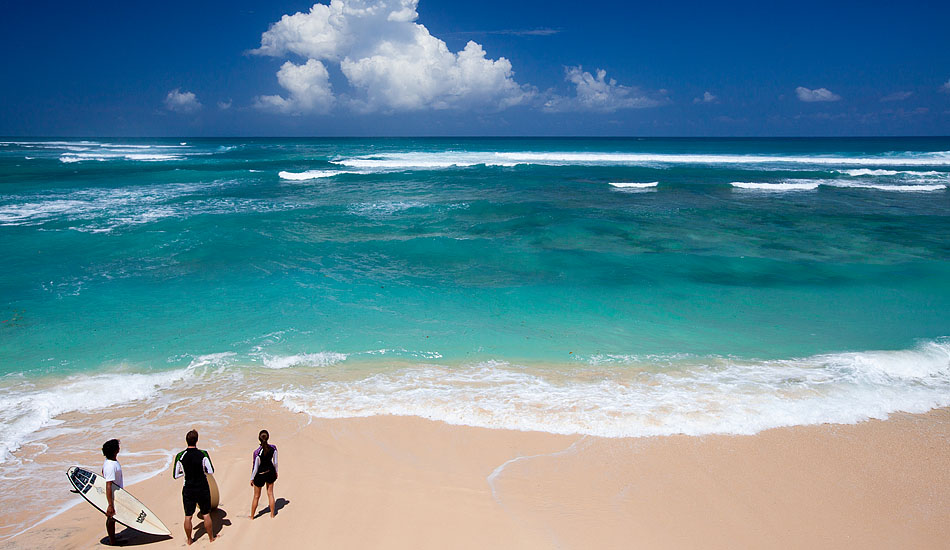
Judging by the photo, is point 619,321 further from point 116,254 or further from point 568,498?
point 116,254

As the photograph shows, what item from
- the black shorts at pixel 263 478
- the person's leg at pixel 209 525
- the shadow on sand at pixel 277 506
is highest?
the black shorts at pixel 263 478

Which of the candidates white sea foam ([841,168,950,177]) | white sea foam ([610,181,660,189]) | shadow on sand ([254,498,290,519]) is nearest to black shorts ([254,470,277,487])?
shadow on sand ([254,498,290,519])

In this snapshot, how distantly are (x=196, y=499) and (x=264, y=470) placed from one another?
0.59 meters

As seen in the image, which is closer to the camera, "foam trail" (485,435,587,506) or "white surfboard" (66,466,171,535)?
"white surfboard" (66,466,171,535)

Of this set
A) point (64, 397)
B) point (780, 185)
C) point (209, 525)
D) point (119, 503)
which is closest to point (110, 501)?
point (119, 503)

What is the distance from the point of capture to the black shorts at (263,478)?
15.5ft

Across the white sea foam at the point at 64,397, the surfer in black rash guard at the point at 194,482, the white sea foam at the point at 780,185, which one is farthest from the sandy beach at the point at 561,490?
the white sea foam at the point at 780,185

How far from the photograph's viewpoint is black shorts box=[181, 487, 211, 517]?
445 cm

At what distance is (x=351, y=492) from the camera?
17.3 feet

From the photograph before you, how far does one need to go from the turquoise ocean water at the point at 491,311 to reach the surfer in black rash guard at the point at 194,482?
233 centimetres

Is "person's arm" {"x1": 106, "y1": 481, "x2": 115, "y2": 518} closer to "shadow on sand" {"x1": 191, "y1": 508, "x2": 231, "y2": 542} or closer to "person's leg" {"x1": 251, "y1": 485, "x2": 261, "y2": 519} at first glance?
"shadow on sand" {"x1": 191, "y1": 508, "x2": 231, "y2": 542}

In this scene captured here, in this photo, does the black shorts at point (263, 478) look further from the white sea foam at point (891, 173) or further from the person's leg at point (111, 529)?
the white sea foam at point (891, 173)

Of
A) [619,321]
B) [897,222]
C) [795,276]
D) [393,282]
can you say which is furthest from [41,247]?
[897,222]

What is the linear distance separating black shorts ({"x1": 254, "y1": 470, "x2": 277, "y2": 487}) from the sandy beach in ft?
1.28
